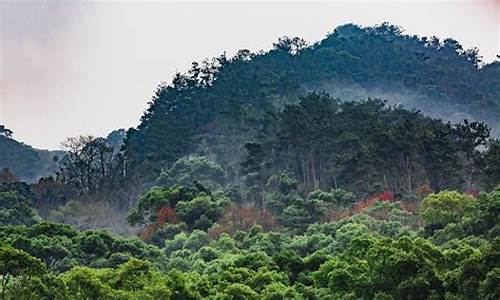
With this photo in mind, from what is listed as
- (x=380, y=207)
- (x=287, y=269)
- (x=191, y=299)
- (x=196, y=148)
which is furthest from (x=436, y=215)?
(x=196, y=148)

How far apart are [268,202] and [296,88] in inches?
1364

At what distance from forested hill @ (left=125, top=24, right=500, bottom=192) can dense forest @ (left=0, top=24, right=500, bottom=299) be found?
27cm

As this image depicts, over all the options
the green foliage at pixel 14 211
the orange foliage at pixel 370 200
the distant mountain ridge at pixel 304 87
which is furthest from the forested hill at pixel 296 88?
the orange foliage at pixel 370 200

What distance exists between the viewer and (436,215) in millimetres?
34875

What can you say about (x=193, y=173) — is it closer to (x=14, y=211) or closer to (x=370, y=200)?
(x=14, y=211)

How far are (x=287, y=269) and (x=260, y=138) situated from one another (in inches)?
1382

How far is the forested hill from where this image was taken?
7219 cm

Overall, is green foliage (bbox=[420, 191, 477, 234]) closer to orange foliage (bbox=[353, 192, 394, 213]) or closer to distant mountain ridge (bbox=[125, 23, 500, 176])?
orange foliage (bbox=[353, 192, 394, 213])

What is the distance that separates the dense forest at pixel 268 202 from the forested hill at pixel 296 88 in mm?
272

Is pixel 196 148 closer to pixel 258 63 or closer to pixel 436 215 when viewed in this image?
pixel 258 63

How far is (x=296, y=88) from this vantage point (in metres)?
82.8

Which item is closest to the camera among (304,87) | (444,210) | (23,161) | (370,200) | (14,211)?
(444,210)

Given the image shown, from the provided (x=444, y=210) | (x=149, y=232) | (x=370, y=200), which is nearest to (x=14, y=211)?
(x=149, y=232)

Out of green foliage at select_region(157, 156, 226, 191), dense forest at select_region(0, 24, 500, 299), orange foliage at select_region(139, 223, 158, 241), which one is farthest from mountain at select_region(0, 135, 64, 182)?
orange foliage at select_region(139, 223, 158, 241)
